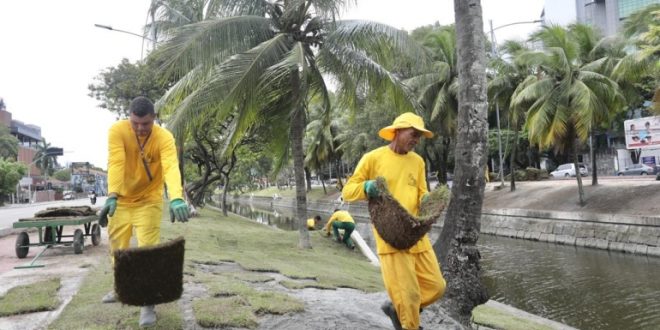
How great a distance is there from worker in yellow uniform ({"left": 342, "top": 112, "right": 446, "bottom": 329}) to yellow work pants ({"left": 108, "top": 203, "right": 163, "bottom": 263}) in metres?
1.68

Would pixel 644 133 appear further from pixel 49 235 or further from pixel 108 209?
pixel 108 209

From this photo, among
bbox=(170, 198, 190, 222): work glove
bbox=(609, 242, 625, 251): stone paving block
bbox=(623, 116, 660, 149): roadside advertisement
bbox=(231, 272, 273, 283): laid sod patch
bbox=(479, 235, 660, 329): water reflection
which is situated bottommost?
bbox=(479, 235, 660, 329): water reflection

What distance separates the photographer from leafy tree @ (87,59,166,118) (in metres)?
22.2

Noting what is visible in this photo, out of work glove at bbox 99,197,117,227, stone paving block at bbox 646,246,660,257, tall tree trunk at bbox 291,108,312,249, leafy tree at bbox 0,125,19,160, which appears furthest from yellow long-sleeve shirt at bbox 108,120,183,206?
leafy tree at bbox 0,125,19,160

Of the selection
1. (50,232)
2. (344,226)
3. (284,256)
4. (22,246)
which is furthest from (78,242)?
(344,226)

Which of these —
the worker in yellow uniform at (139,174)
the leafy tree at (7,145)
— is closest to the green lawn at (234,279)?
the worker in yellow uniform at (139,174)

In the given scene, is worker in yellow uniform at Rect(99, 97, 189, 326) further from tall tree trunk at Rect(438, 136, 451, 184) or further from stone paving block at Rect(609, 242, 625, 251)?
tall tree trunk at Rect(438, 136, 451, 184)

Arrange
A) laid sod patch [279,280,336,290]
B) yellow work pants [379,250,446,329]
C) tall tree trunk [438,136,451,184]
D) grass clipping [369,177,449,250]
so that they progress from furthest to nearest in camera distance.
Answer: tall tree trunk [438,136,451,184] < laid sod patch [279,280,336,290] < yellow work pants [379,250,446,329] < grass clipping [369,177,449,250]

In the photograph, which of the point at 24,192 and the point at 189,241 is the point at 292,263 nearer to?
the point at 189,241

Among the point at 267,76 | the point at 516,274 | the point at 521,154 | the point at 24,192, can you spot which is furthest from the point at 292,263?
the point at 24,192

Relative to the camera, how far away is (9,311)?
477 cm

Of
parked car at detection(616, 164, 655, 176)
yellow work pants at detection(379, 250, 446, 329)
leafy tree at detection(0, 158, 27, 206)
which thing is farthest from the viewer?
leafy tree at detection(0, 158, 27, 206)

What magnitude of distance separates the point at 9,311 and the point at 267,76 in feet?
21.3

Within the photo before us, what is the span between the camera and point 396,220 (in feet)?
13.1
